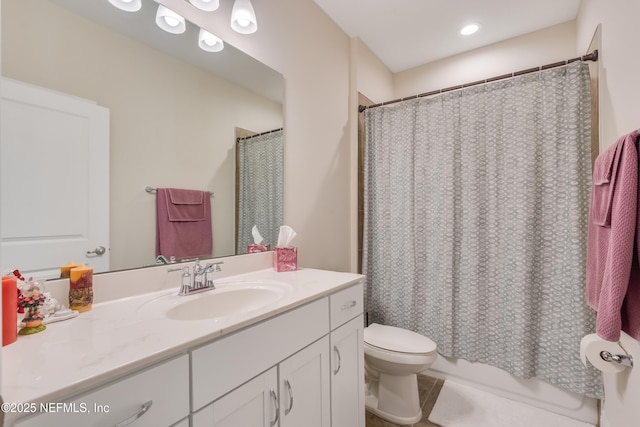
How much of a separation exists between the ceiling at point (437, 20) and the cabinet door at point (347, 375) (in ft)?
6.44

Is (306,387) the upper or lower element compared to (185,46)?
lower

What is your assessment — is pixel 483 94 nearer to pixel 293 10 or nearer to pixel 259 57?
pixel 293 10

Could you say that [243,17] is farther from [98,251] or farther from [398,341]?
[398,341]

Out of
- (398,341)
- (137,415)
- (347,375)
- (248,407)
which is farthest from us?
(398,341)

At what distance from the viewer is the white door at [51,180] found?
796 mm

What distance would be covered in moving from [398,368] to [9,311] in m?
1.58

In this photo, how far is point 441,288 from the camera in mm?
1963

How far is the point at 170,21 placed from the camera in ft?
3.80

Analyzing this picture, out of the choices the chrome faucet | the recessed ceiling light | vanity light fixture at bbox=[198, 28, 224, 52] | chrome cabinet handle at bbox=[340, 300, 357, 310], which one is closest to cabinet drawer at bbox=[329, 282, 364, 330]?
chrome cabinet handle at bbox=[340, 300, 357, 310]

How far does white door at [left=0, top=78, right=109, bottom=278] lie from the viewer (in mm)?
796

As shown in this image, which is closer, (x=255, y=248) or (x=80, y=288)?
(x=80, y=288)

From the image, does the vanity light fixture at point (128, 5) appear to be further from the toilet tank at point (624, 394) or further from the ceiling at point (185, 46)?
the toilet tank at point (624, 394)

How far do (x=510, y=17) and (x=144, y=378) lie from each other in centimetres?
278

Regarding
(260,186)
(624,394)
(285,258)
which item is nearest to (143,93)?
(260,186)
